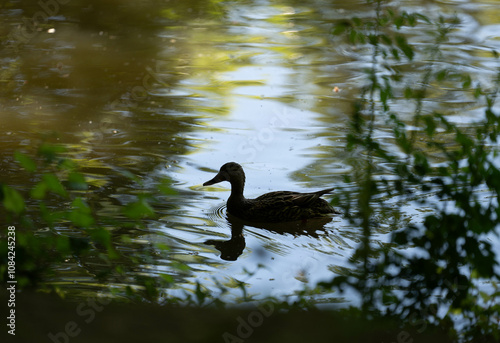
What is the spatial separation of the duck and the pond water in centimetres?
Result: 17

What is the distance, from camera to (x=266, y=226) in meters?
7.56

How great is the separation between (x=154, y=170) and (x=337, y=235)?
7.62 feet

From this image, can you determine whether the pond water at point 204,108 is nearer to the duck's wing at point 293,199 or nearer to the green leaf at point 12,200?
the duck's wing at point 293,199

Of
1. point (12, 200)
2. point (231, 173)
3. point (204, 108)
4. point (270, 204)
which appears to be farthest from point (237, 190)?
point (12, 200)

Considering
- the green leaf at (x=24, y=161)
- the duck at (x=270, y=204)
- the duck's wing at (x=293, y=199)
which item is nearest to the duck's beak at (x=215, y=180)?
the duck at (x=270, y=204)

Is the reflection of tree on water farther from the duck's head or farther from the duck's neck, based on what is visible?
the duck's head

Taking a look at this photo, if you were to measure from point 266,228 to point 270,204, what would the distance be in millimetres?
254

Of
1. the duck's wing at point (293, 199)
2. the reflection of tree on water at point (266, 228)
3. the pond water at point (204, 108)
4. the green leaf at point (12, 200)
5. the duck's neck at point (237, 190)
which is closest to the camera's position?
the green leaf at point (12, 200)

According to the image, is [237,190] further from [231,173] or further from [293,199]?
[293,199]

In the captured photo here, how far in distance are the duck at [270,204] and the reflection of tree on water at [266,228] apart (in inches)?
2.3

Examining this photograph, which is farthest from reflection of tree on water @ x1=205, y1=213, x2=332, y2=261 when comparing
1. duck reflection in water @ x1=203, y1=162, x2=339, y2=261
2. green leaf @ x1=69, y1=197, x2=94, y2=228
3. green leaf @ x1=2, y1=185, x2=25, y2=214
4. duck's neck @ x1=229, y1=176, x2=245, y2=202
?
green leaf @ x1=2, y1=185, x2=25, y2=214

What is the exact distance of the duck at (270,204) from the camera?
7402 millimetres

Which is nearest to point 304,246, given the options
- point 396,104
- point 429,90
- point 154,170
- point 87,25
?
point 154,170

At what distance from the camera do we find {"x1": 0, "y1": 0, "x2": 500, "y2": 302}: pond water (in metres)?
6.56
